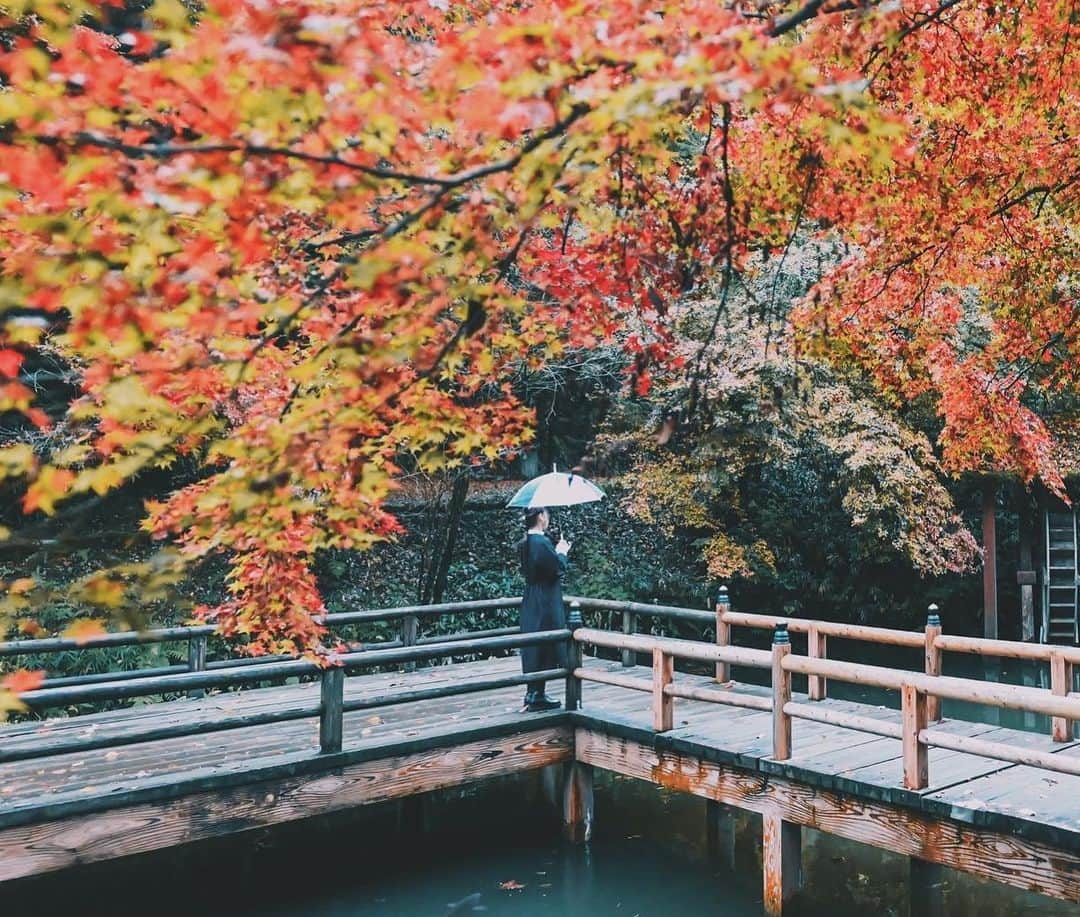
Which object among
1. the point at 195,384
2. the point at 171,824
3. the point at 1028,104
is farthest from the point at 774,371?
the point at 195,384

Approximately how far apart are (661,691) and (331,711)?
2.60m

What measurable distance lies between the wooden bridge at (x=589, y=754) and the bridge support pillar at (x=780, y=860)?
1 centimetres


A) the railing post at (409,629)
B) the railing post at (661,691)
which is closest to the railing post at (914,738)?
the railing post at (661,691)

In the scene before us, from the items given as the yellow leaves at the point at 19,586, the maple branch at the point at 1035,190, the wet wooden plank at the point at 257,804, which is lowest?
the wet wooden plank at the point at 257,804

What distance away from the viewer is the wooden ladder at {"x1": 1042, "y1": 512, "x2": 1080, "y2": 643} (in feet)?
56.7

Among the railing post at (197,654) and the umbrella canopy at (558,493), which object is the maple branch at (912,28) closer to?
the umbrella canopy at (558,493)

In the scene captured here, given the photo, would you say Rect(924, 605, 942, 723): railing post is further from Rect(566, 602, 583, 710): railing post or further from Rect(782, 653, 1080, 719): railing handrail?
Rect(566, 602, 583, 710): railing post

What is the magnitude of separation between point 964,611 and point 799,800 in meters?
13.0

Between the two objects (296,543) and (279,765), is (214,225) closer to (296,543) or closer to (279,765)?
(296,543)

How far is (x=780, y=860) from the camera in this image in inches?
260

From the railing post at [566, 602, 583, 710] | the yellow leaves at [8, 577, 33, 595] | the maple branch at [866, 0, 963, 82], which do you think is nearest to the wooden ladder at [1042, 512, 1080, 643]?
the railing post at [566, 602, 583, 710]

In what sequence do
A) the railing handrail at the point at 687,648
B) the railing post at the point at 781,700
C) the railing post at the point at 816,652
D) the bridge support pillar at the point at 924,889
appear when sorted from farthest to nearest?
the railing post at the point at 816,652 < the railing handrail at the point at 687,648 < the railing post at the point at 781,700 < the bridge support pillar at the point at 924,889

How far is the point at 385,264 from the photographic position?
224cm

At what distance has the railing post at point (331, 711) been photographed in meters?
6.57
